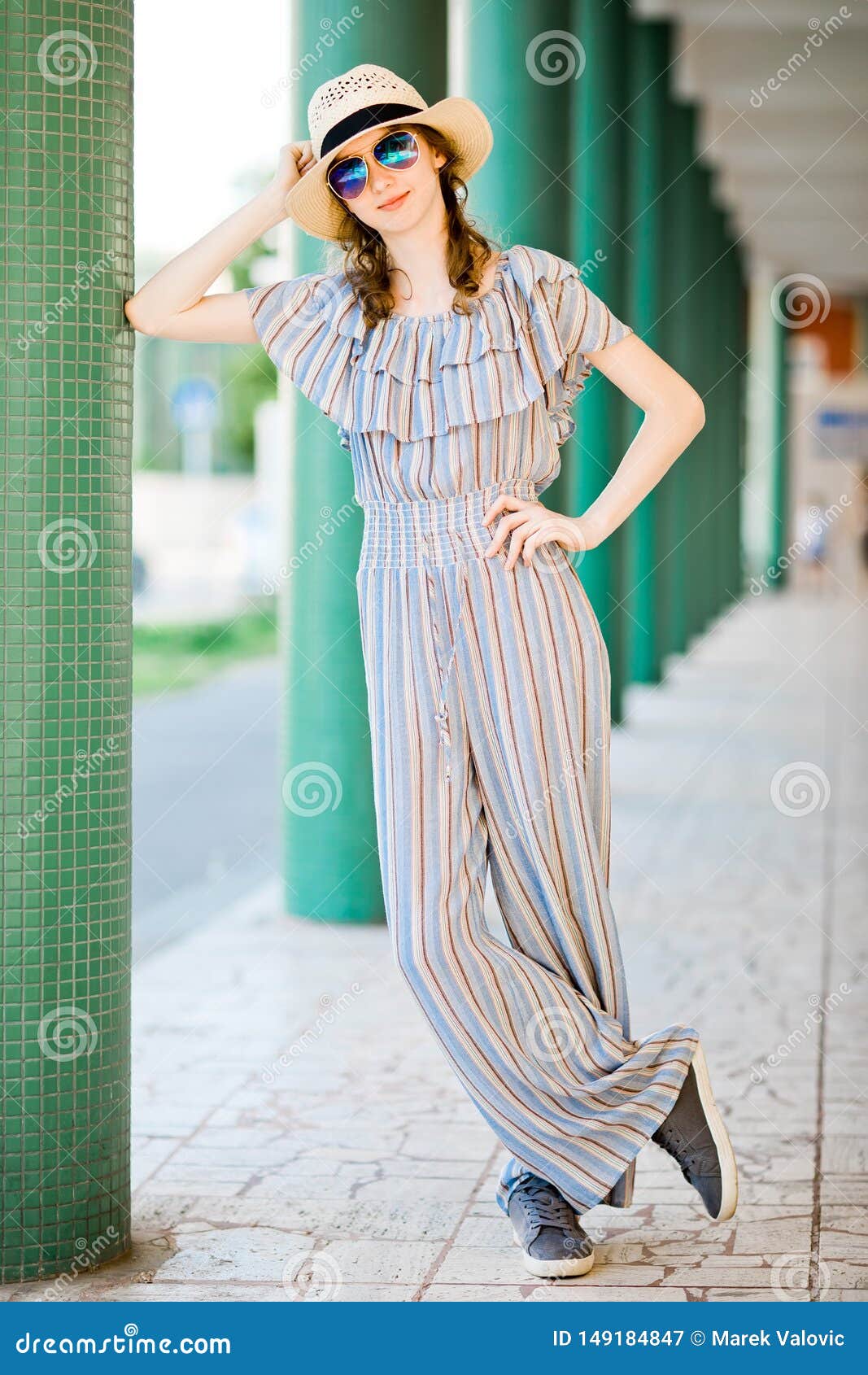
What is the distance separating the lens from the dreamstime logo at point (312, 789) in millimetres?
6520

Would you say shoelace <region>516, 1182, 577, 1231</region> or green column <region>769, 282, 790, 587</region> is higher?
green column <region>769, 282, 790, 587</region>

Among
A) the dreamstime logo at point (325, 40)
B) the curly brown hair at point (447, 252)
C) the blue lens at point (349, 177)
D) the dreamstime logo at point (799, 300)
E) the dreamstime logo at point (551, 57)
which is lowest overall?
the curly brown hair at point (447, 252)

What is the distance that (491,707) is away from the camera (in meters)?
3.30

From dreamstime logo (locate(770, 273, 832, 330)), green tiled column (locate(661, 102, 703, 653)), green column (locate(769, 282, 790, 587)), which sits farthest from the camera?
green column (locate(769, 282, 790, 587))

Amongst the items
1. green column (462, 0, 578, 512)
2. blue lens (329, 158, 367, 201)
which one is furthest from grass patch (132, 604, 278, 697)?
blue lens (329, 158, 367, 201)

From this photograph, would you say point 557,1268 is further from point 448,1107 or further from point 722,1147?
point 448,1107

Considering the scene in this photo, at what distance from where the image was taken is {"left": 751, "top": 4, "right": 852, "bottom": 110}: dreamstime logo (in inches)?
550

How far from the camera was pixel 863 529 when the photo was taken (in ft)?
108

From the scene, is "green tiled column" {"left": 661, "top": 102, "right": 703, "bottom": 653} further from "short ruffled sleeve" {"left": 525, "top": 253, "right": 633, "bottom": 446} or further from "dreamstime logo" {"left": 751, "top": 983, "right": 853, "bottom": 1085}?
"short ruffled sleeve" {"left": 525, "top": 253, "right": 633, "bottom": 446}

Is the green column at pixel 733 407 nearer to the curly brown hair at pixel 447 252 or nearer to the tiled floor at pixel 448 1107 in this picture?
the tiled floor at pixel 448 1107

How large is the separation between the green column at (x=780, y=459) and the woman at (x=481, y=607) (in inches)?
1285

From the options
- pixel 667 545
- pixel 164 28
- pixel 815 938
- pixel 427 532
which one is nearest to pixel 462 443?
pixel 427 532

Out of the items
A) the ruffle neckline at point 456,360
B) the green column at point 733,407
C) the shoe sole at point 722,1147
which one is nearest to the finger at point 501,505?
the ruffle neckline at point 456,360

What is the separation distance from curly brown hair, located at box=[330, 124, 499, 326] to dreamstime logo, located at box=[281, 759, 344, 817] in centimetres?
330
